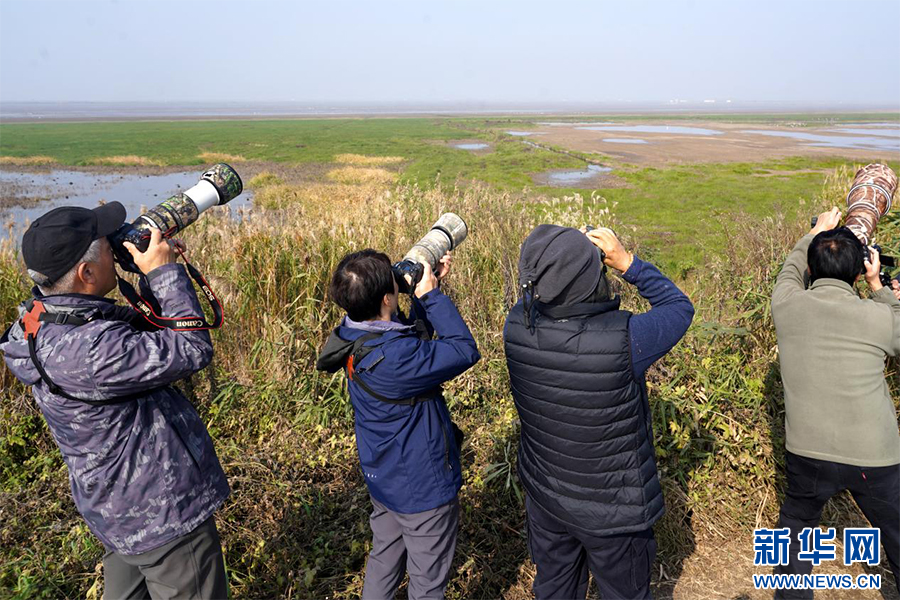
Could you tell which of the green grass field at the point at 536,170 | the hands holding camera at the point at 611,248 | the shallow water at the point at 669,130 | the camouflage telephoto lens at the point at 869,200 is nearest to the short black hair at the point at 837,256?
the camouflage telephoto lens at the point at 869,200

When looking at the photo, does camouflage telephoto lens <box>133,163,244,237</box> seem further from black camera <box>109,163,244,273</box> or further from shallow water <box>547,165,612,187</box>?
shallow water <box>547,165,612,187</box>

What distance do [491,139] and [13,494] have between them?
47476 millimetres

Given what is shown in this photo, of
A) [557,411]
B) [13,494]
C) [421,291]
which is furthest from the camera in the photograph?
[13,494]

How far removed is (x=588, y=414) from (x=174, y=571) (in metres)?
1.67

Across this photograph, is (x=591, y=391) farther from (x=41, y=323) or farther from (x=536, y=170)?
(x=536, y=170)

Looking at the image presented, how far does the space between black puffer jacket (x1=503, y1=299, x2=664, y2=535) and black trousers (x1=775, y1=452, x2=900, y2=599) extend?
100 cm

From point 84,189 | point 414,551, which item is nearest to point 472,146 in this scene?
point 84,189

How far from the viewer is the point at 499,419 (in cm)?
424

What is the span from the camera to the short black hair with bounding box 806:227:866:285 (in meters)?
2.59

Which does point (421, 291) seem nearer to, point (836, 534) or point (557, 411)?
point (557, 411)

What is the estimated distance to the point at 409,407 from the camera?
2.34 m

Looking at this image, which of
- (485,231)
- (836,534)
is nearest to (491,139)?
(485,231)

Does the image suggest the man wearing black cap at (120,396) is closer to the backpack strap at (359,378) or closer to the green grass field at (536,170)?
the backpack strap at (359,378)

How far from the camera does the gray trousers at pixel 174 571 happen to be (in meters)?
2.16
